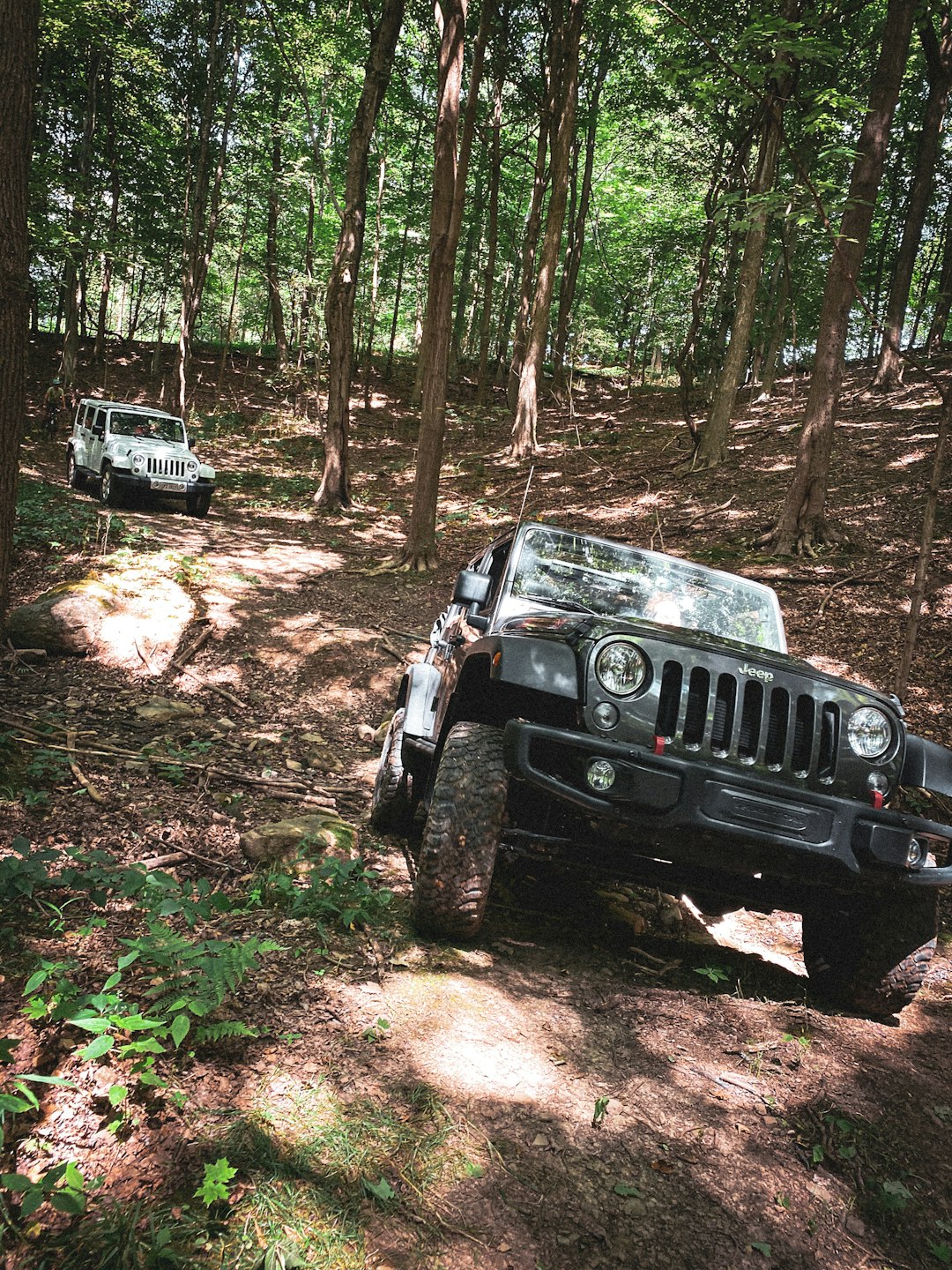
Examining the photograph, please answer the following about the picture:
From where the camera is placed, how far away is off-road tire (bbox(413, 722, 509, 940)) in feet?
9.37

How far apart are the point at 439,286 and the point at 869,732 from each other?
955cm

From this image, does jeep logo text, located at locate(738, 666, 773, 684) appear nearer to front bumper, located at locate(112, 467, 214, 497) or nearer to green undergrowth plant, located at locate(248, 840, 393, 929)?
green undergrowth plant, located at locate(248, 840, 393, 929)

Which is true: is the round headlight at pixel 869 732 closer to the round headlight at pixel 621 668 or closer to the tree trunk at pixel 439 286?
the round headlight at pixel 621 668

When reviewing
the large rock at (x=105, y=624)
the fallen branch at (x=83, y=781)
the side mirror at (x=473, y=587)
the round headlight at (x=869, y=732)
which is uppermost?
the side mirror at (x=473, y=587)

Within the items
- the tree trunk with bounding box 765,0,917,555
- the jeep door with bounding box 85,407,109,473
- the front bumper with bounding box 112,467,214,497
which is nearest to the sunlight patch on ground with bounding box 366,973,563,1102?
the tree trunk with bounding box 765,0,917,555

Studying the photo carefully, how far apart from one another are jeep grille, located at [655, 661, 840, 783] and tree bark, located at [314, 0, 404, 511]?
12121 mm

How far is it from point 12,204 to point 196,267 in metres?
20.4

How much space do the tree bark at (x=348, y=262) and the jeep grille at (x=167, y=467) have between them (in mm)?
2654

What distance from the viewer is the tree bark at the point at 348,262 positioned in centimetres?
1284

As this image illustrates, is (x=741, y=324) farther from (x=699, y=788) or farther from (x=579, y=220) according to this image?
(x=579, y=220)

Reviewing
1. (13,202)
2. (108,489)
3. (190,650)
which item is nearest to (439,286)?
(108,489)

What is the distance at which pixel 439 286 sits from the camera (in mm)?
10625

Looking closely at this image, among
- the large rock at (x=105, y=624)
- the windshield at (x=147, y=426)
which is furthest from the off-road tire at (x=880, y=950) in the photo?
the windshield at (x=147, y=426)

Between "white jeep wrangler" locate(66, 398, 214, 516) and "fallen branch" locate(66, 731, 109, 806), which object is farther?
"white jeep wrangler" locate(66, 398, 214, 516)
